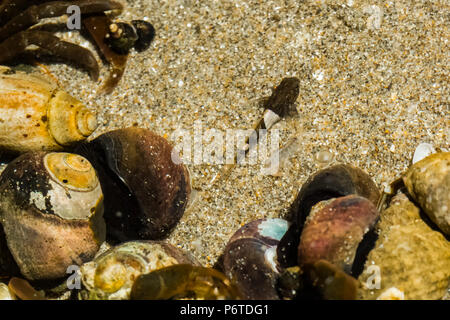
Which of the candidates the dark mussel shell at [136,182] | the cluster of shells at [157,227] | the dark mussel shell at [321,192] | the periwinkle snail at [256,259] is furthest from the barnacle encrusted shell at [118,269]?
the dark mussel shell at [321,192]

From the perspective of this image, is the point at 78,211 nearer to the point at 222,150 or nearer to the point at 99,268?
the point at 99,268

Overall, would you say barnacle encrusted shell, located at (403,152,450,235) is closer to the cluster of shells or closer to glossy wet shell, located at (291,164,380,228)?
the cluster of shells

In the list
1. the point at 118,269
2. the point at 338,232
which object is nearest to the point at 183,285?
the point at 118,269

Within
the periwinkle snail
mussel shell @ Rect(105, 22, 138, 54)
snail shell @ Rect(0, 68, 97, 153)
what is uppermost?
mussel shell @ Rect(105, 22, 138, 54)

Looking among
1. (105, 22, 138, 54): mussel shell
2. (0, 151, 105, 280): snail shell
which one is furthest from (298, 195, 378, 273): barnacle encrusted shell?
(105, 22, 138, 54): mussel shell

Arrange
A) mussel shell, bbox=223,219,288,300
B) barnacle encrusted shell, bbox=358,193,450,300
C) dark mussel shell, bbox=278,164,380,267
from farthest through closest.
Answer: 1. dark mussel shell, bbox=278,164,380,267
2. mussel shell, bbox=223,219,288,300
3. barnacle encrusted shell, bbox=358,193,450,300

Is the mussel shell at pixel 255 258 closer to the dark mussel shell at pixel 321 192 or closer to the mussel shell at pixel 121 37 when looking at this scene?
the dark mussel shell at pixel 321 192
